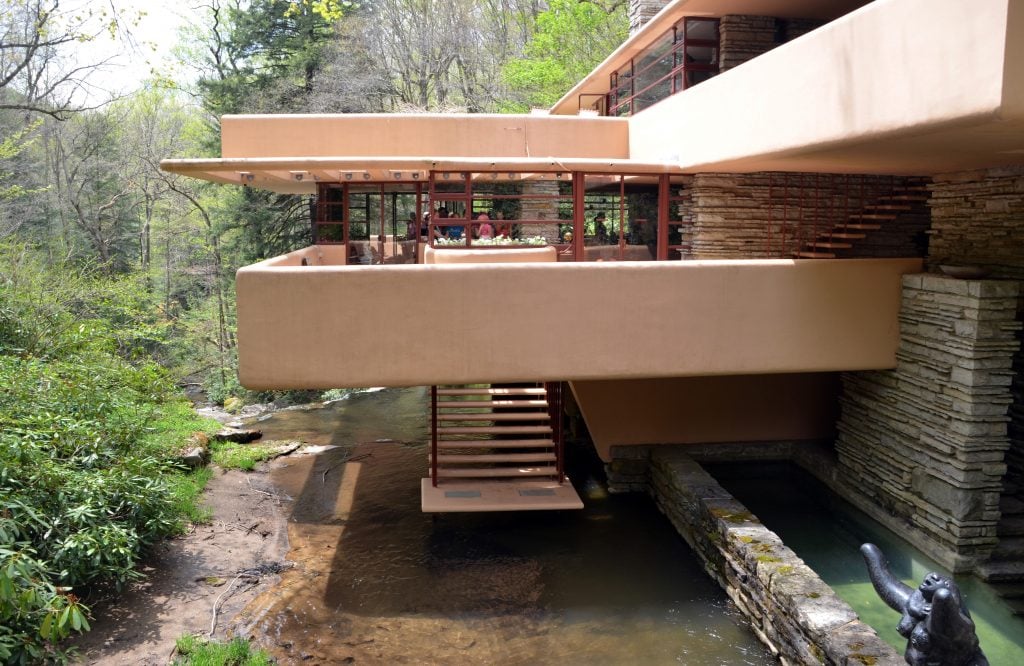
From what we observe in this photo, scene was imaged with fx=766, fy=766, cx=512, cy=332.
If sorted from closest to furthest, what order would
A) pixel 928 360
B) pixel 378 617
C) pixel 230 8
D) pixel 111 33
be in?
pixel 378 617, pixel 928 360, pixel 111 33, pixel 230 8

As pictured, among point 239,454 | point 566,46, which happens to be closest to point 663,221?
point 239,454

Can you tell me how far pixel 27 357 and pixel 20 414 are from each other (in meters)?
2.95

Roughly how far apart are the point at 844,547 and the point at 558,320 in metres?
4.77

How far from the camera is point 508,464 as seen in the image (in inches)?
502

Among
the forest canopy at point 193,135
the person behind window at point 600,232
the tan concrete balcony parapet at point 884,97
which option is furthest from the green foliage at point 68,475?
the person behind window at point 600,232

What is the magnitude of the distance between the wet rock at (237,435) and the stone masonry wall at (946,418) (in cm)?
1094

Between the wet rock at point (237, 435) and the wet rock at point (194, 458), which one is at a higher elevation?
the wet rock at point (194, 458)

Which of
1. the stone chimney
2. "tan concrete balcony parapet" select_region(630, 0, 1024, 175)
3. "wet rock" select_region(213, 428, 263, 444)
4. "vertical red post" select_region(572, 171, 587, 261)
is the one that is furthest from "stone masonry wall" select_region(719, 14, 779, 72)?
"wet rock" select_region(213, 428, 263, 444)

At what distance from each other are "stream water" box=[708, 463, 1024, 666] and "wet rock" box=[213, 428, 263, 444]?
345 inches

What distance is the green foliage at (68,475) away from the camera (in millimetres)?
6641

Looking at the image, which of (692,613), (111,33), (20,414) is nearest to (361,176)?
(111,33)

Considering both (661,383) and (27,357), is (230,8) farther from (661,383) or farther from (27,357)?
(661,383)

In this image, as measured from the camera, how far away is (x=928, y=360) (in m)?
9.16

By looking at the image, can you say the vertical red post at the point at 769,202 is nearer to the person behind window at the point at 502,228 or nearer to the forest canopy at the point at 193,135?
the person behind window at the point at 502,228
